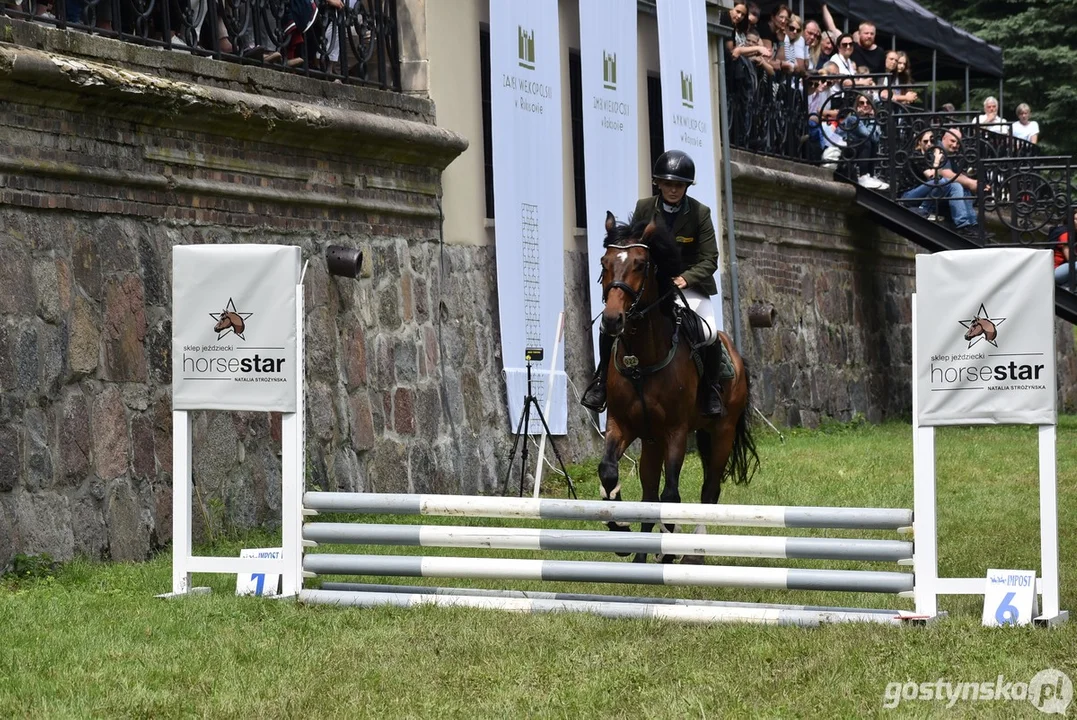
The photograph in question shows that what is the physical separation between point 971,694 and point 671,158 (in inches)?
199

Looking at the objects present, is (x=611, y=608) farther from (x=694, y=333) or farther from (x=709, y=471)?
(x=709, y=471)

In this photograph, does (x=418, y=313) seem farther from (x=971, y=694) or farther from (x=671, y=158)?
(x=971, y=694)

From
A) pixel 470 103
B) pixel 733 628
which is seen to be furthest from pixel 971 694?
pixel 470 103

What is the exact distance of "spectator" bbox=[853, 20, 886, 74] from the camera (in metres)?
25.3

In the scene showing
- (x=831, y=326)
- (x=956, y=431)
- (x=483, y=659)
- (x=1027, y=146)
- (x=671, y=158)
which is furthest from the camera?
(x=1027, y=146)

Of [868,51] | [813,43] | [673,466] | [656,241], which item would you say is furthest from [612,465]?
[868,51]

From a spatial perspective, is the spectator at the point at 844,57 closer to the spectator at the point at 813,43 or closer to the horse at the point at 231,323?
the spectator at the point at 813,43

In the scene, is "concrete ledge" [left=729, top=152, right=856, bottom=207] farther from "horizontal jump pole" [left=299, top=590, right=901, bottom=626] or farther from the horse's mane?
"horizontal jump pole" [left=299, top=590, right=901, bottom=626]

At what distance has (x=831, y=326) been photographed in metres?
23.8

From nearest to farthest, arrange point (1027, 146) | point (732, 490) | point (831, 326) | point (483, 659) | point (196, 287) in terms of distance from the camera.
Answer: point (483, 659) < point (196, 287) < point (732, 490) < point (831, 326) < point (1027, 146)

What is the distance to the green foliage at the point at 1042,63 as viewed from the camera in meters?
37.6

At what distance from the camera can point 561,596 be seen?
29.5 feet

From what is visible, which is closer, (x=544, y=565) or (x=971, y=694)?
(x=971, y=694)

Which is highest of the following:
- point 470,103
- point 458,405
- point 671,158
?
point 470,103
